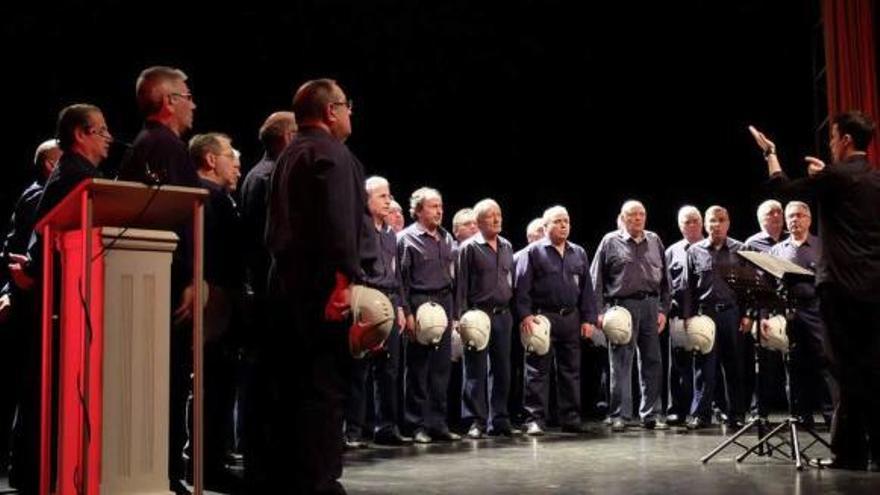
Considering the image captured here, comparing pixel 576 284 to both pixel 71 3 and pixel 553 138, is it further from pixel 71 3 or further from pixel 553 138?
pixel 71 3

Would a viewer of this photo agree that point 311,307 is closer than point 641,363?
Yes

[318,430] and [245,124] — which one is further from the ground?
[245,124]

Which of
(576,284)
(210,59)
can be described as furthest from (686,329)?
(210,59)

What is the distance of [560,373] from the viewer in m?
8.80

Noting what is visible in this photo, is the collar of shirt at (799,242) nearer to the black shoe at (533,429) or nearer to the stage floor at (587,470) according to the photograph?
the stage floor at (587,470)

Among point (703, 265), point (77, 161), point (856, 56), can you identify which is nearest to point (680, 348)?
point (703, 265)

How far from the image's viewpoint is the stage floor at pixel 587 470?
17.3ft

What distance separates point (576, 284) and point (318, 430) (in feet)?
16.4

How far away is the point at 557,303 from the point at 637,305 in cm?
72

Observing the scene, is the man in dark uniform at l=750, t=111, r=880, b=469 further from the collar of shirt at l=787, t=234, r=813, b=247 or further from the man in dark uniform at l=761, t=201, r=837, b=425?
the collar of shirt at l=787, t=234, r=813, b=247

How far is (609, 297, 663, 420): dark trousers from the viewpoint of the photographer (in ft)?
29.0

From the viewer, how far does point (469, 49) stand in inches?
459

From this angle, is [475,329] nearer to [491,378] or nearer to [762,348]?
[491,378]

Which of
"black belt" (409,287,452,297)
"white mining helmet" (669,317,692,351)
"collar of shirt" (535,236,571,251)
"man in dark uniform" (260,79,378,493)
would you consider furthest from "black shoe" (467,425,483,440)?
"man in dark uniform" (260,79,378,493)
